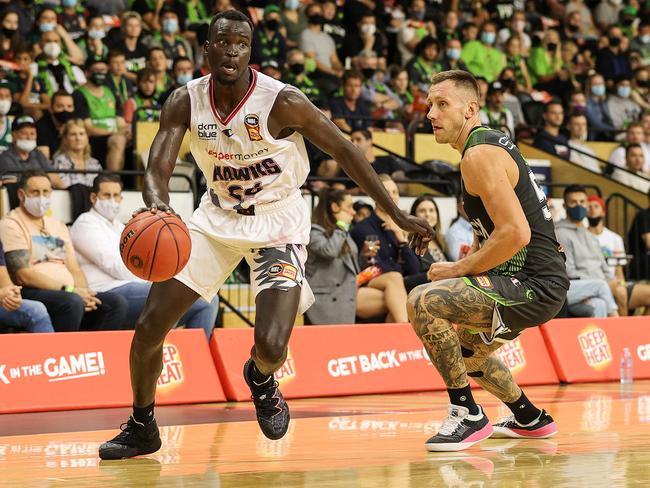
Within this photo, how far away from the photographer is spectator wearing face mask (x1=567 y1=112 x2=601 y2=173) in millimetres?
16312

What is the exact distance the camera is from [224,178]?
5969 mm

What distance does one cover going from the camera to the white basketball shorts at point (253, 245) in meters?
5.90

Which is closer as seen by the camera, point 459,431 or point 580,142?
point 459,431

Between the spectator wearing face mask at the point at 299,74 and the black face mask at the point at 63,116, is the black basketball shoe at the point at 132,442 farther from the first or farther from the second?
the spectator wearing face mask at the point at 299,74

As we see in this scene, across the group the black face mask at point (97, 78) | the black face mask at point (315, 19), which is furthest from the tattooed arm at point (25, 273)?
the black face mask at point (315, 19)

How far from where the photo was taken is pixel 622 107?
17984 millimetres

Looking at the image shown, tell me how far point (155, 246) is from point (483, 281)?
176 cm

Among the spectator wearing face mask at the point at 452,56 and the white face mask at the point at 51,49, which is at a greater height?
the white face mask at the point at 51,49

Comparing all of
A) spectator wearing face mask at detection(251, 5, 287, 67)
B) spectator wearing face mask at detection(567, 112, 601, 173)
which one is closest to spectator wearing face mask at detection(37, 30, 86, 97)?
spectator wearing face mask at detection(251, 5, 287, 67)

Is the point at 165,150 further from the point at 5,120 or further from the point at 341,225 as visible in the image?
the point at 5,120

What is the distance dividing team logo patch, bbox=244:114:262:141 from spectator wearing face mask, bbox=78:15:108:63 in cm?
785

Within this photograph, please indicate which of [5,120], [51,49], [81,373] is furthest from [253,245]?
[51,49]

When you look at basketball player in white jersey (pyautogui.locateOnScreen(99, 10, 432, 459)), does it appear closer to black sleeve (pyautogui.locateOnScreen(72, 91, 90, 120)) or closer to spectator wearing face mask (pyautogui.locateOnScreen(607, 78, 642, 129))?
black sleeve (pyautogui.locateOnScreen(72, 91, 90, 120))

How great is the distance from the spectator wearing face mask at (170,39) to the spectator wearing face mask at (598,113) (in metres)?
6.51
